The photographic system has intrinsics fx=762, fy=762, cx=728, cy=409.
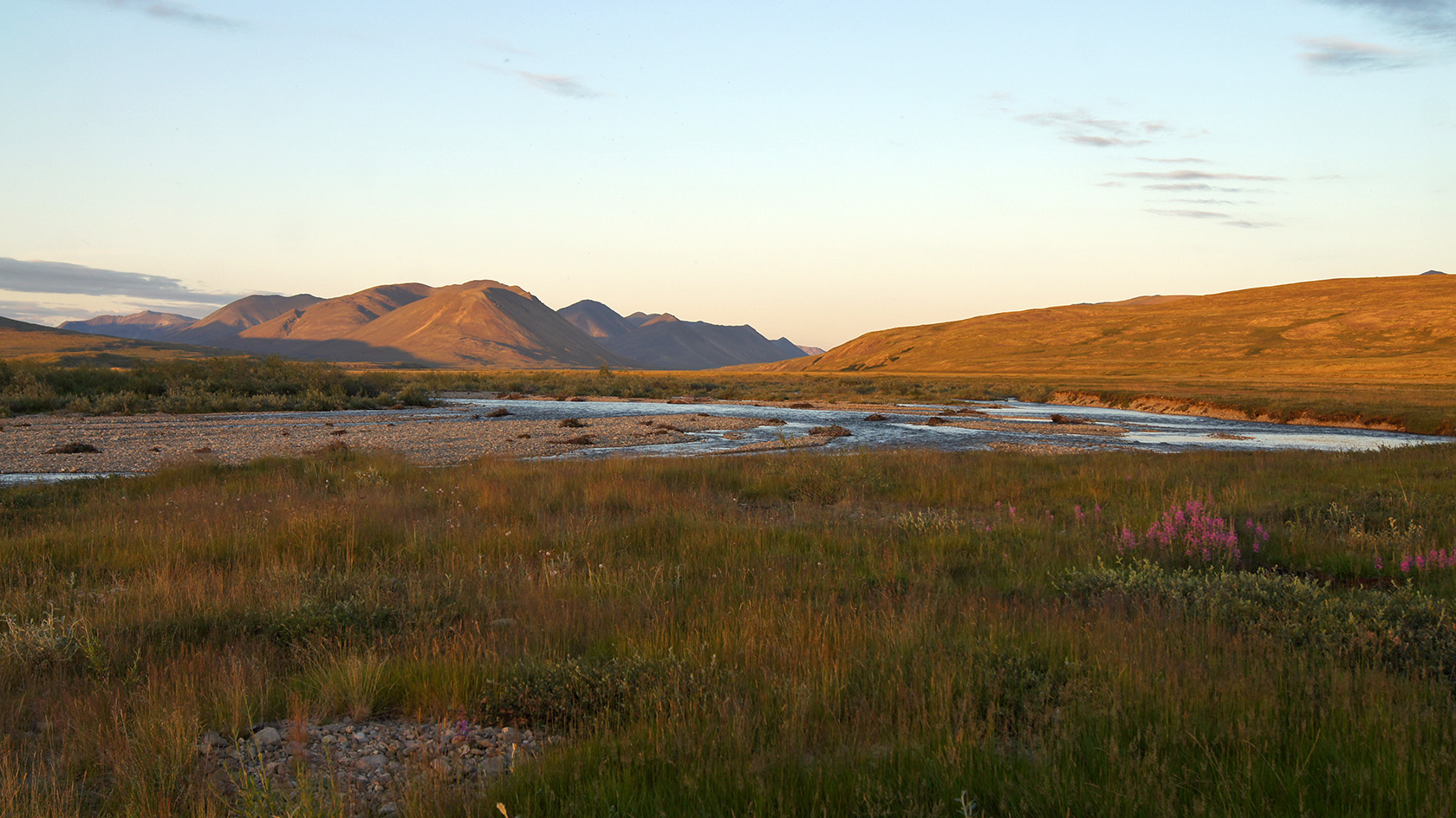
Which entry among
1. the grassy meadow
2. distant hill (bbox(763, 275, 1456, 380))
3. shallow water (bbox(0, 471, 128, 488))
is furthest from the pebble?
distant hill (bbox(763, 275, 1456, 380))

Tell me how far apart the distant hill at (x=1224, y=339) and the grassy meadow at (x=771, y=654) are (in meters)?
74.2

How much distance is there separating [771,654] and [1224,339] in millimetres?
129705

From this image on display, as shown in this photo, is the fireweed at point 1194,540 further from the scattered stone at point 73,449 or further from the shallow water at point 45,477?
the scattered stone at point 73,449

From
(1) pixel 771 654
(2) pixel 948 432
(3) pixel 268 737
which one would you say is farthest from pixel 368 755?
(2) pixel 948 432

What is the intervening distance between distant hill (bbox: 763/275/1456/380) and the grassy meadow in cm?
7421

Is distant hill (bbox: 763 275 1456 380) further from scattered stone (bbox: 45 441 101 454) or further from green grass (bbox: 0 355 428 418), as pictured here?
scattered stone (bbox: 45 441 101 454)

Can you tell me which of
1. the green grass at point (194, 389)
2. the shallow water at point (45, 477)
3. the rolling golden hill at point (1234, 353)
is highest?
the rolling golden hill at point (1234, 353)

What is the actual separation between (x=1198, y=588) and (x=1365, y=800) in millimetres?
3533

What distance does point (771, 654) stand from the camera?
15.9 ft

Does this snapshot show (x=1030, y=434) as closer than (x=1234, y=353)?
Yes

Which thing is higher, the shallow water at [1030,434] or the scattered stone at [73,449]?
the shallow water at [1030,434]

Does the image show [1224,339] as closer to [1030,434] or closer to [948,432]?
[1030,434]

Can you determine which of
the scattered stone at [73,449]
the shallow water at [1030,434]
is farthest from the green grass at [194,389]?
the scattered stone at [73,449]

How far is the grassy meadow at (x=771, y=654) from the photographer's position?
3354 mm
